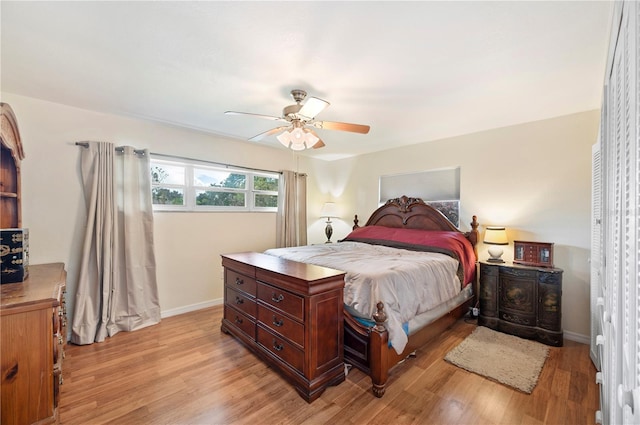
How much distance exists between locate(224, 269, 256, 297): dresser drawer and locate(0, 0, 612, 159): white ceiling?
5.72 ft

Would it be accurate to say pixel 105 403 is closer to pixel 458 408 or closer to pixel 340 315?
pixel 340 315

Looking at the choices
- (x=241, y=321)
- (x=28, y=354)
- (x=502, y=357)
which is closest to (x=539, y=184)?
(x=502, y=357)

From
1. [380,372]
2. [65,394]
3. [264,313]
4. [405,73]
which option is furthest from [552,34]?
[65,394]

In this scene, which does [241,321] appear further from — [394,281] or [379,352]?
[394,281]

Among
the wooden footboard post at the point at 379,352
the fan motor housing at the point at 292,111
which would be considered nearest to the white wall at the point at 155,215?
the fan motor housing at the point at 292,111

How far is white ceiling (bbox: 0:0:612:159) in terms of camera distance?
1507 millimetres

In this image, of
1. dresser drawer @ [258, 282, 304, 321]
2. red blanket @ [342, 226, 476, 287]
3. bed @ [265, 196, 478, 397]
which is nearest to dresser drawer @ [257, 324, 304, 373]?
dresser drawer @ [258, 282, 304, 321]

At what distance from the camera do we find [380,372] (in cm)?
196

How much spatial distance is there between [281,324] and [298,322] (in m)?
A: 0.24

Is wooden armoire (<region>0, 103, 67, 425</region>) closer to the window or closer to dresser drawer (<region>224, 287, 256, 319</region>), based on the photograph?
dresser drawer (<region>224, 287, 256, 319</region>)

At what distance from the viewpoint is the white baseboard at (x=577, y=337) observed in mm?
2791

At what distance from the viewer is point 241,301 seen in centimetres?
267

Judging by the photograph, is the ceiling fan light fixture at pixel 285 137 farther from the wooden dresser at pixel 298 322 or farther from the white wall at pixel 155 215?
the white wall at pixel 155 215

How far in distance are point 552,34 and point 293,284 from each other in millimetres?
2337
